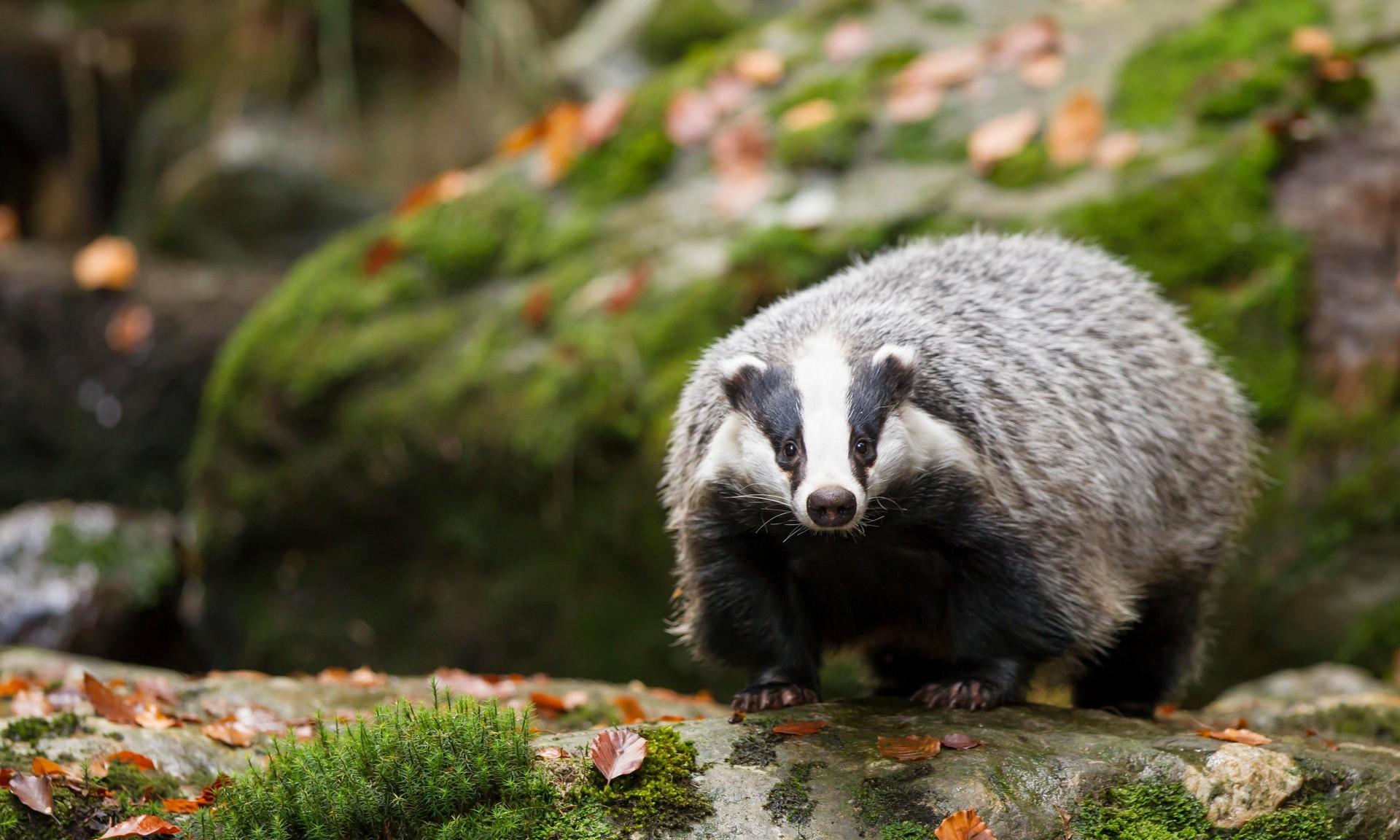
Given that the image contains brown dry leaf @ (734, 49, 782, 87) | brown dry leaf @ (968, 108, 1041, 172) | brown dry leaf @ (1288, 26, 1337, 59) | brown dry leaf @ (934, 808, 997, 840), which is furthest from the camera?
brown dry leaf @ (734, 49, 782, 87)

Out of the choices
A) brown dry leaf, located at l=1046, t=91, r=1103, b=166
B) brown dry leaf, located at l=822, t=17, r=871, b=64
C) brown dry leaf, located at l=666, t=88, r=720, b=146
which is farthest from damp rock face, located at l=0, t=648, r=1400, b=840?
brown dry leaf, located at l=822, t=17, r=871, b=64

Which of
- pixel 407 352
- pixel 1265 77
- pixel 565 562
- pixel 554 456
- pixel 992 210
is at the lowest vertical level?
pixel 565 562

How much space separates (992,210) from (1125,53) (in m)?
1.50

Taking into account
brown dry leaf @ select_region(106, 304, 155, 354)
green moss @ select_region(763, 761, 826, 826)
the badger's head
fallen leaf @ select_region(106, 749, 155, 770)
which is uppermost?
brown dry leaf @ select_region(106, 304, 155, 354)

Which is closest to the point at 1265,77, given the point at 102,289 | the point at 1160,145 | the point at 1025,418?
the point at 1160,145

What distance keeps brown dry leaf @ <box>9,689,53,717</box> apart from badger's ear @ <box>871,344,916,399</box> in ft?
10.2

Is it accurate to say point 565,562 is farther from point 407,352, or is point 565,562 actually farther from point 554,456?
point 407,352

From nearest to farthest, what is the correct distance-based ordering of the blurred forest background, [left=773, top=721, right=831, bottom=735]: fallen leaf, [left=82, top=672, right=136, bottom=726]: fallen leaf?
1. [left=773, top=721, right=831, bottom=735]: fallen leaf
2. [left=82, top=672, right=136, bottom=726]: fallen leaf
3. the blurred forest background

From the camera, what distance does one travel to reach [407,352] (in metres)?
8.08

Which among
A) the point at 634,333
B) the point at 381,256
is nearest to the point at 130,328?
the point at 381,256

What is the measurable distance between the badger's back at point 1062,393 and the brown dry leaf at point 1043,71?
2.52 metres

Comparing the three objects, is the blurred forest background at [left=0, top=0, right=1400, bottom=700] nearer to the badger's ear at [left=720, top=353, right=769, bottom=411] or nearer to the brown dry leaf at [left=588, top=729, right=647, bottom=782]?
the badger's ear at [left=720, top=353, right=769, bottom=411]

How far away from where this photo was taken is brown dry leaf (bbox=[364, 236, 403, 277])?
8.70 m

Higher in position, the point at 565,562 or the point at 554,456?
the point at 554,456
